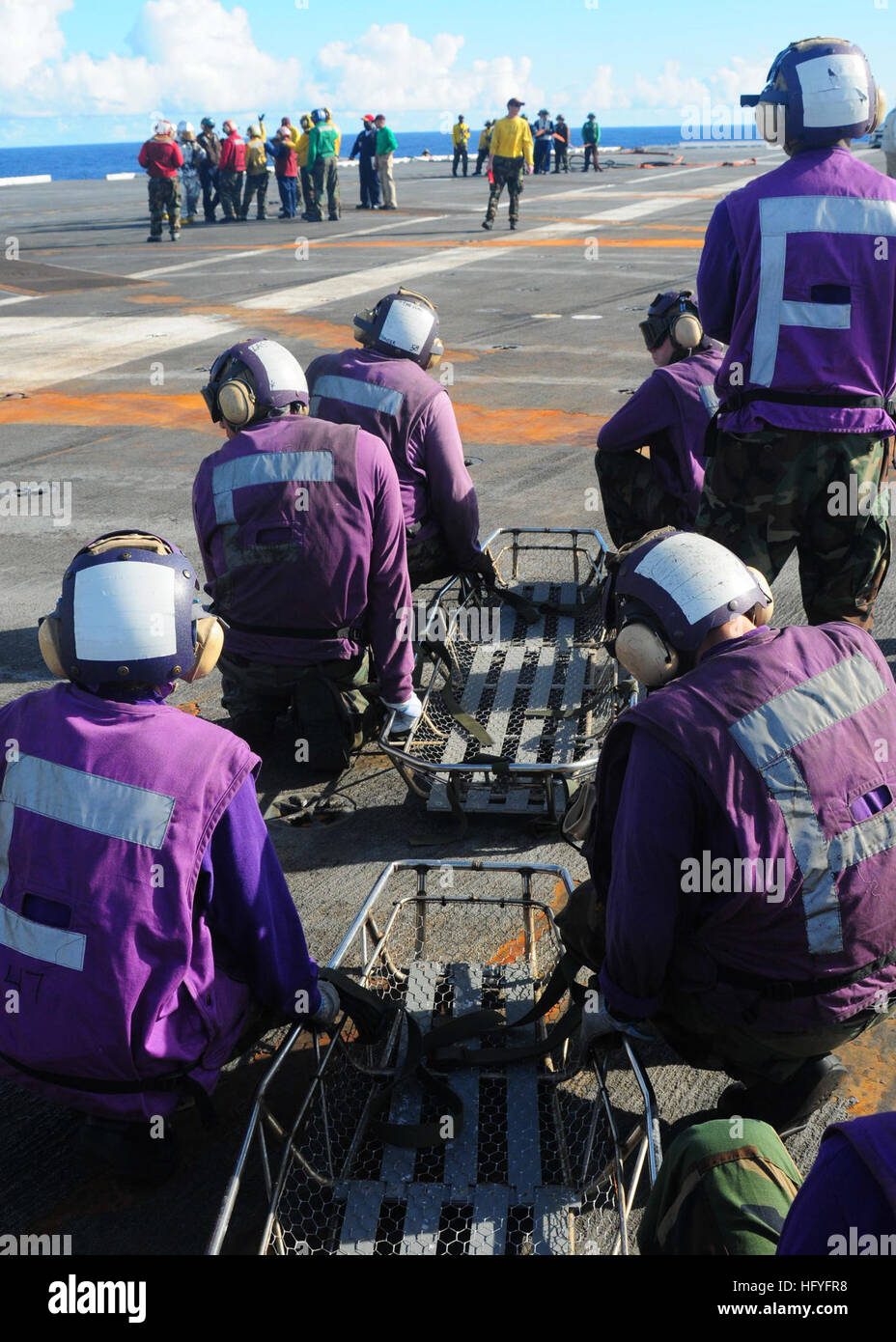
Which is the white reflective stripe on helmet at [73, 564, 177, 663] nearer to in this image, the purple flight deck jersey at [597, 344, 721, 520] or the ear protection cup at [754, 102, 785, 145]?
the ear protection cup at [754, 102, 785, 145]

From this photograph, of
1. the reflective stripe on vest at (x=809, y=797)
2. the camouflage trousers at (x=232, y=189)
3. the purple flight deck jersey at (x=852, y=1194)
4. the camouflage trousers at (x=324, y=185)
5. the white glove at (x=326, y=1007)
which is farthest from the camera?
the camouflage trousers at (x=232, y=189)

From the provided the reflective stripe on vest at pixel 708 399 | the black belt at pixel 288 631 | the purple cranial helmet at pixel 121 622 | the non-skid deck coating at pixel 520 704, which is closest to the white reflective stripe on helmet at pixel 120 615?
the purple cranial helmet at pixel 121 622

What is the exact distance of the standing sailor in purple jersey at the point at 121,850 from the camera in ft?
8.64

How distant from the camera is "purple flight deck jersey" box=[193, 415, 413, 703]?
4.57m

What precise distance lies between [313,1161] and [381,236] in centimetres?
2258

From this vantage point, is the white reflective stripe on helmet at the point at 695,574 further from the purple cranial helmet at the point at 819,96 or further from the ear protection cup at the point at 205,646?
the purple cranial helmet at the point at 819,96

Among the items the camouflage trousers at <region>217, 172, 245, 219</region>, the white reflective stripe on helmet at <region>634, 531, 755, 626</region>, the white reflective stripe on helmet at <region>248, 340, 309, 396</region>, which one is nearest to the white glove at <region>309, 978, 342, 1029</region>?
the white reflective stripe on helmet at <region>634, 531, 755, 626</region>

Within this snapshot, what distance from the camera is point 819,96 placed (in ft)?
13.3

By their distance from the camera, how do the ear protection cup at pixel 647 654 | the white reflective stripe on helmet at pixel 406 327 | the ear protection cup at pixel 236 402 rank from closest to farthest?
the ear protection cup at pixel 647 654 → the ear protection cup at pixel 236 402 → the white reflective stripe on helmet at pixel 406 327

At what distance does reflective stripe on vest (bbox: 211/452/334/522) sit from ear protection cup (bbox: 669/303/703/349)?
1974 mm

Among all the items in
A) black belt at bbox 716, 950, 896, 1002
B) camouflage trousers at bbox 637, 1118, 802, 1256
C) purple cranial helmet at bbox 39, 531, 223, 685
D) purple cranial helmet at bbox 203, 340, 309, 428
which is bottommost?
camouflage trousers at bbox 637, 1118, 802, 1256

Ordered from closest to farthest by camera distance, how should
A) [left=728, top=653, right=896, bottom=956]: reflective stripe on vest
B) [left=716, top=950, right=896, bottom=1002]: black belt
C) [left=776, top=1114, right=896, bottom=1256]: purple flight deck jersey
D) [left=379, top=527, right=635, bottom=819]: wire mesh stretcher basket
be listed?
[left=776, top=1114, right=896, bottom=1256]: purple flight deck jersey → [left=728, top=653, right=896, bottom=956]: reflective stripe on vest → [left=716, top=950, right=896, bottom=1002]: black belt → [left=379, top=527, right=635, bottom=819]: wire mesh stretcher basket

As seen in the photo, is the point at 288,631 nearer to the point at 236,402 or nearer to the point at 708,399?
the point at 236,402

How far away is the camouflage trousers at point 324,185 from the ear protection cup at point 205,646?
25.8 m
